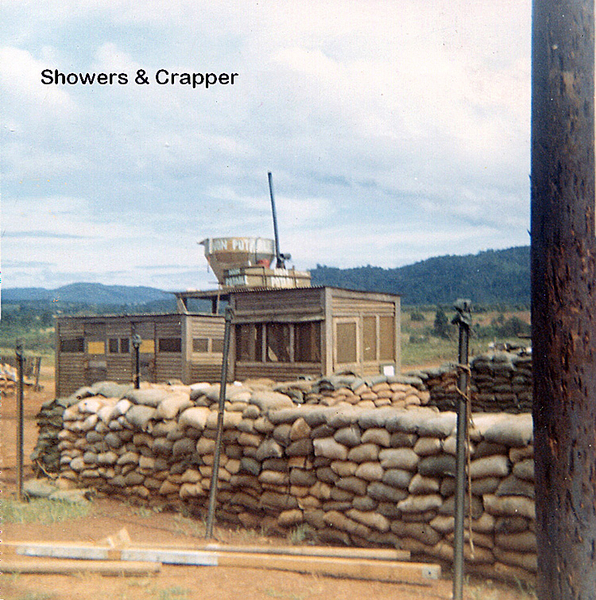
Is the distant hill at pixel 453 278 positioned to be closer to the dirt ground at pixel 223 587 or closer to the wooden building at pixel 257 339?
the wooden building at pixel 257 339

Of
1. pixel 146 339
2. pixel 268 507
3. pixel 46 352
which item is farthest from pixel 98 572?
pixel 46 352

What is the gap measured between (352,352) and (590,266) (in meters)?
12.6

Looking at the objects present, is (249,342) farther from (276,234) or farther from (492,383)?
(276,234)

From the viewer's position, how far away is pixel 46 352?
4925 centimetres

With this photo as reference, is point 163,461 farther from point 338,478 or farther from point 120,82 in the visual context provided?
point 120,82

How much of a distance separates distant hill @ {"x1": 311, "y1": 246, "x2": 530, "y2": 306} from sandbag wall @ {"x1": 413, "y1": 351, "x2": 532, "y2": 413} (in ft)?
181

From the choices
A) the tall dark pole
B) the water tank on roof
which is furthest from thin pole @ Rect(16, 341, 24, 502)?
the water tank on roof

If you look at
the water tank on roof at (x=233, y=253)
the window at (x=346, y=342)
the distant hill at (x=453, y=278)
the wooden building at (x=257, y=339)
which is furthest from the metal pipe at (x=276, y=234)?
the distant hill at (x=453, y=278)

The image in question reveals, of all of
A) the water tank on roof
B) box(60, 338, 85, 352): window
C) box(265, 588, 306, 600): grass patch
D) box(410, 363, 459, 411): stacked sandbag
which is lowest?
box(265, 588, 306, 600): grass patch

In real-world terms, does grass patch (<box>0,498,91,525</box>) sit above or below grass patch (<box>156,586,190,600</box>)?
below

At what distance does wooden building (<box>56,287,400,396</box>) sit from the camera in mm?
15125

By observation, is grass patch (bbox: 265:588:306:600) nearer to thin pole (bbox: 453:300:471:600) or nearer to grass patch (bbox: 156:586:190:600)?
grass patch (bbox: 156:586:190:600)

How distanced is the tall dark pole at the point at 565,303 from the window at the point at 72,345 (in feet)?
67.3

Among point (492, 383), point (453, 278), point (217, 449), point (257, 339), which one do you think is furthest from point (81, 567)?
point (453, 278)
